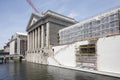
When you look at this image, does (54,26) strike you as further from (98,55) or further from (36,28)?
(98,55)

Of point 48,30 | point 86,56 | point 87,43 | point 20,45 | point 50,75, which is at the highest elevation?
point 48,30

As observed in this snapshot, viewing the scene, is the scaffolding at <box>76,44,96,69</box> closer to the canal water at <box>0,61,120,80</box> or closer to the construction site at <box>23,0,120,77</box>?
the construction site at <box>23,0,120,77</box>

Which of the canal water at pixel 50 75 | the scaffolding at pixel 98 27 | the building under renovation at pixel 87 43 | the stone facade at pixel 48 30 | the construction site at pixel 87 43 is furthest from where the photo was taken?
the stone facade at pixel 48 30

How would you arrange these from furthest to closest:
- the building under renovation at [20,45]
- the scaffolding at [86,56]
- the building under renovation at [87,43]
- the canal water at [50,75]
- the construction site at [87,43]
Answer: the building under renovation at [20,45]
the scaffolding at [86,56]
the construction site at [87,43]
the building under renovation at [87,43]
the canal water at [50,75]

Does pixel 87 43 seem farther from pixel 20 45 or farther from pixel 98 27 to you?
pixel 20 45

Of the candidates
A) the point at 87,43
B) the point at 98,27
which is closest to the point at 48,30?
the point at 87,43

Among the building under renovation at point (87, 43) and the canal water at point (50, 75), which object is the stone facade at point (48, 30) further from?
the canal water at point (50, 75)

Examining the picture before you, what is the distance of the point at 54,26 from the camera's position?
3597 inches

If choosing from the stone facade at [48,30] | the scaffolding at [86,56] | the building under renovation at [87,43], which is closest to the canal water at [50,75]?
the scaffolding at [86,56]

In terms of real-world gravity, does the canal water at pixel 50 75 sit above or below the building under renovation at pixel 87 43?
below

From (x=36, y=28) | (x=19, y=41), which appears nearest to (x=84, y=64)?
(x=36, y=28)

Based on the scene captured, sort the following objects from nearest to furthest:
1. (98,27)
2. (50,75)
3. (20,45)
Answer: (50,75), (98,27), (20,45)

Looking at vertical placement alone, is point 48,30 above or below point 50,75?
above

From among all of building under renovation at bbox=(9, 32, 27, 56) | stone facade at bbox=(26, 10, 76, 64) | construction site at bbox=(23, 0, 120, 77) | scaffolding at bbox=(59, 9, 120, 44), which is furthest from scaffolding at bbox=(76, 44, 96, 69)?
building under renovation at bbox=(9, 32, 27, 56)
